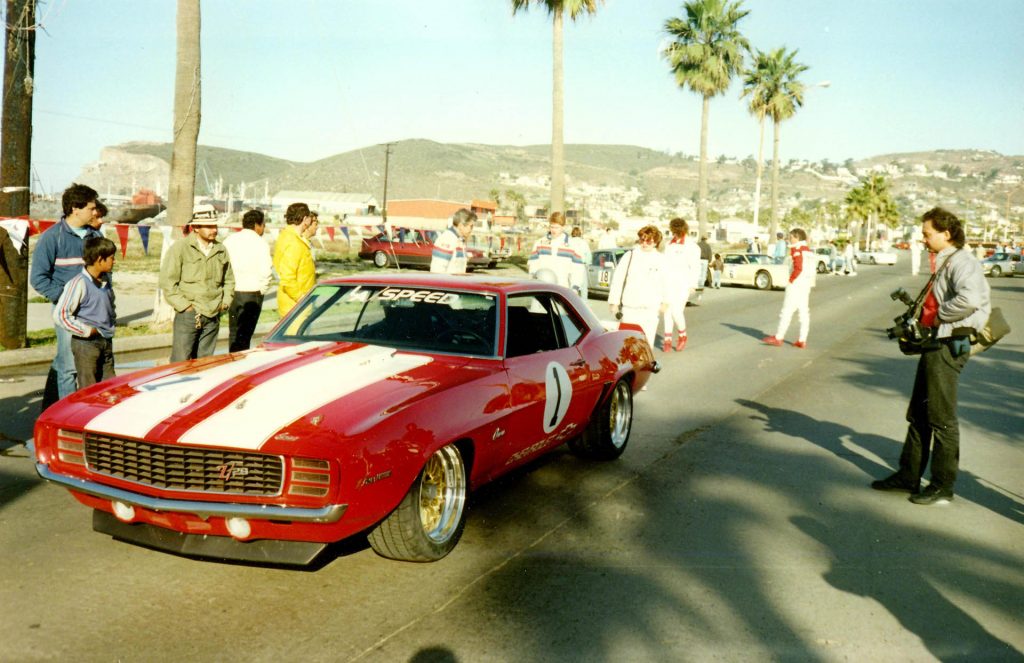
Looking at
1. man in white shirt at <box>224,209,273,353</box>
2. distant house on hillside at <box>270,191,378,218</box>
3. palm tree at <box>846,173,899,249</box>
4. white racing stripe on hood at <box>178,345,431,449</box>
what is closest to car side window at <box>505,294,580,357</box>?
white racing stripe on hood at <box>178,345,431,449</box>

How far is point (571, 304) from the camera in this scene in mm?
6020

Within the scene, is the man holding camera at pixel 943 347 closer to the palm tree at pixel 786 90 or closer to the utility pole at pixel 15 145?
the utility pole at pixel 15 145

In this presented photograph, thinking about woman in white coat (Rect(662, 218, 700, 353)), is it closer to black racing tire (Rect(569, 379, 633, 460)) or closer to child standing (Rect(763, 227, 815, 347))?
child standing (Rect(763, 227, 815, 347))

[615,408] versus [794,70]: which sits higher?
[794,70]

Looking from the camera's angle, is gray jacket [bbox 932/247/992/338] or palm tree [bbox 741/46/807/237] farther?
palm tree [bbox 741/46/807/237]

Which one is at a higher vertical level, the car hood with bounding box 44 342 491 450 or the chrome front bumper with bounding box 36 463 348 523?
the car hood with bounding box 44 342 491 450

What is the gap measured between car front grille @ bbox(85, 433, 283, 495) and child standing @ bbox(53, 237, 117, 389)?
7.46 feet

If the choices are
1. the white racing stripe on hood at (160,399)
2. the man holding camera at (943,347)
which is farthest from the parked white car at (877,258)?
the white racing stripe on hood at (160,399)

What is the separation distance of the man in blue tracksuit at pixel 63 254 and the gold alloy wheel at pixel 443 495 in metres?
3.29

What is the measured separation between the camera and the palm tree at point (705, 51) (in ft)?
124

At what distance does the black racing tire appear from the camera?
6047 millimetres

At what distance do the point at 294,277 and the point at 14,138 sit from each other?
204 inches

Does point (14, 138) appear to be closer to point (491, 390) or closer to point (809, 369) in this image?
point (491, 390)

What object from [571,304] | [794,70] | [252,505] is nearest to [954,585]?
[571,304]
